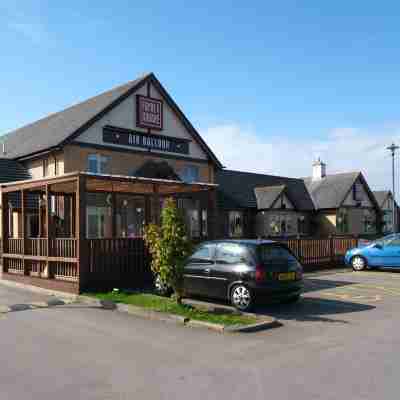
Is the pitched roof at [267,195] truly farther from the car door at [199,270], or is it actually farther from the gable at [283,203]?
the car door at [199,270]

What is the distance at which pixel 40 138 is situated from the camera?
83.8 ft

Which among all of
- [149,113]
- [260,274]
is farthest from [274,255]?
[149,113]

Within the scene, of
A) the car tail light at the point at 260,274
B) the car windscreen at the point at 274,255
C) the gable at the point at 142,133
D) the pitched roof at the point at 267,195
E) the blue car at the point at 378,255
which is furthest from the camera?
the pitched roof at the point at 267,195

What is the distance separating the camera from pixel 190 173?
93.4 feet

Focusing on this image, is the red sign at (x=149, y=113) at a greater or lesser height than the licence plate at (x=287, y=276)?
greater

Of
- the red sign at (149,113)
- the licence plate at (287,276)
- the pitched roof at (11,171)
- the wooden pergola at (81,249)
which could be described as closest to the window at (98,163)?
the red sign at (149,113)

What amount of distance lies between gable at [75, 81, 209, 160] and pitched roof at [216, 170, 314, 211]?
5.64 metres

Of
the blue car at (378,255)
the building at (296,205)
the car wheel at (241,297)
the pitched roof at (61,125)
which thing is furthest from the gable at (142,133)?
the car wheel at (241,297)

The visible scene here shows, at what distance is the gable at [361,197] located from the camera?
40750 mm

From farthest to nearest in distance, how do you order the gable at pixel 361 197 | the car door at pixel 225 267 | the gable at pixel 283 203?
the gable at pixel 361 197
the gable at pixel 283 203
the car door at pixel 225 267

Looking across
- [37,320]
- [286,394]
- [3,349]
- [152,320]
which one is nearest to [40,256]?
[37,320]

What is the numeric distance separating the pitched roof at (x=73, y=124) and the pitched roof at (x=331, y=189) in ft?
47.2

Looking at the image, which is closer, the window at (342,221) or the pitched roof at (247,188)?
the pitched roof at (247,188)

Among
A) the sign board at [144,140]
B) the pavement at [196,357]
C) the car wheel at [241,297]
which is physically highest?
the sign board at [144,140]
